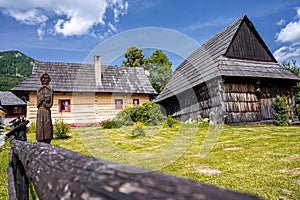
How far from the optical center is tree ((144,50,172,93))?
112 feet

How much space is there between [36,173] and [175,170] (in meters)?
3.69

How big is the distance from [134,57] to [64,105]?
22481mm

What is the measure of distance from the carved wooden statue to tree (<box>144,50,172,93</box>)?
2950cm

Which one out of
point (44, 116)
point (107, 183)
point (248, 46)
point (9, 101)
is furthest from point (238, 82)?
point (9, 101)

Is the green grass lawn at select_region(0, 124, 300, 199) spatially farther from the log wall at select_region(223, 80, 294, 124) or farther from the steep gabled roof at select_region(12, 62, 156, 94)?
the steep gabled roof at select_region(12, 62, 156, 94)

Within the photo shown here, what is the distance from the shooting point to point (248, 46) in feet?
47.1

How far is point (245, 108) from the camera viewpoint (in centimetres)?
1217

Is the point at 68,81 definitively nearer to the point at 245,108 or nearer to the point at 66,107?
the point at 66,107

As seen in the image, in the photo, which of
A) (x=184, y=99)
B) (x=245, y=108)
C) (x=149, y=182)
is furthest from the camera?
(x=184, y=99)

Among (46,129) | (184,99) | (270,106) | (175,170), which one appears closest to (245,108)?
(270,106)

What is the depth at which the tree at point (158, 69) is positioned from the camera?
112 feet

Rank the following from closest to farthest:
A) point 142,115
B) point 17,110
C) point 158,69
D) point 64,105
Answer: point 142,115 < point 64,105 < point 158,69 < point 17,110

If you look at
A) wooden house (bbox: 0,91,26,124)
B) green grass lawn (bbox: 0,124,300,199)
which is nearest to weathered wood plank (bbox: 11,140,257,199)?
green grass lawn (bbox: 0,124,300,199)

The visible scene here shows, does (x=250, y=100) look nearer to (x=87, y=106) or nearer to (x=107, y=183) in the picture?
(x=107, y=183)
